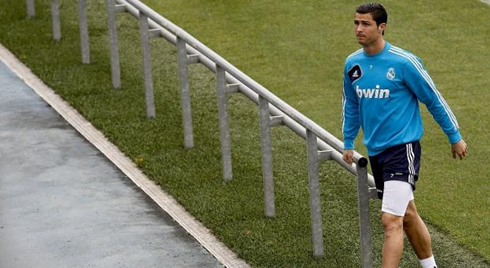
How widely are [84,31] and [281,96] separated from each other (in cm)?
202

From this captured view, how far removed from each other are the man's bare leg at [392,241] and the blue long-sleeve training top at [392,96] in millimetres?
424

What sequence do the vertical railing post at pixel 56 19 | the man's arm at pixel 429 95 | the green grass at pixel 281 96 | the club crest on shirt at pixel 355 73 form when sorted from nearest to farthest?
the man's arm at pixel 429 95 < the club crest on shirt at pixel 355 73 < the green grass at pixel 281 96 < the vertical railing post at pixel 56 19

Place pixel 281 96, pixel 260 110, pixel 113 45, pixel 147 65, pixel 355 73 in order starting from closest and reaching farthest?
pixel 355 73 < pixel 260 110 < pixel 147 65 < pixel 113 45 < pixel 281 96

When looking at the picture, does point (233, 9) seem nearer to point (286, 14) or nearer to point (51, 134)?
point (286, 14)

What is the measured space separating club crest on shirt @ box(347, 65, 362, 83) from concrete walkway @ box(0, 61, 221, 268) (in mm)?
1603

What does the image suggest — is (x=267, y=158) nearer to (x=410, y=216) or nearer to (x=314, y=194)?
(x=314, y=194)

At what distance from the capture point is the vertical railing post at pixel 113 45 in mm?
11359

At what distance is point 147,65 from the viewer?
10.8m

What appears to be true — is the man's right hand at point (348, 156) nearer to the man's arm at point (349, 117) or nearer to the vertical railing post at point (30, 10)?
the man's arm at point (349, 117)

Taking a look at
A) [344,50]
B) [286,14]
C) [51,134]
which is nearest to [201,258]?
[51,134]

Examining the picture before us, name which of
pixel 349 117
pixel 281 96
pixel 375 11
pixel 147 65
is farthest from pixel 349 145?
pixel 281 96

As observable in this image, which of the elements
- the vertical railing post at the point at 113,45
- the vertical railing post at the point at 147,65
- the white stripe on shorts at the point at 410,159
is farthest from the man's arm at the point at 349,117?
the vertical railing post at the point at 113,45

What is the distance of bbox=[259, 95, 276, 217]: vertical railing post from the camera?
8797 mm

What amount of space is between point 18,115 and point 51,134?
1.95ft
